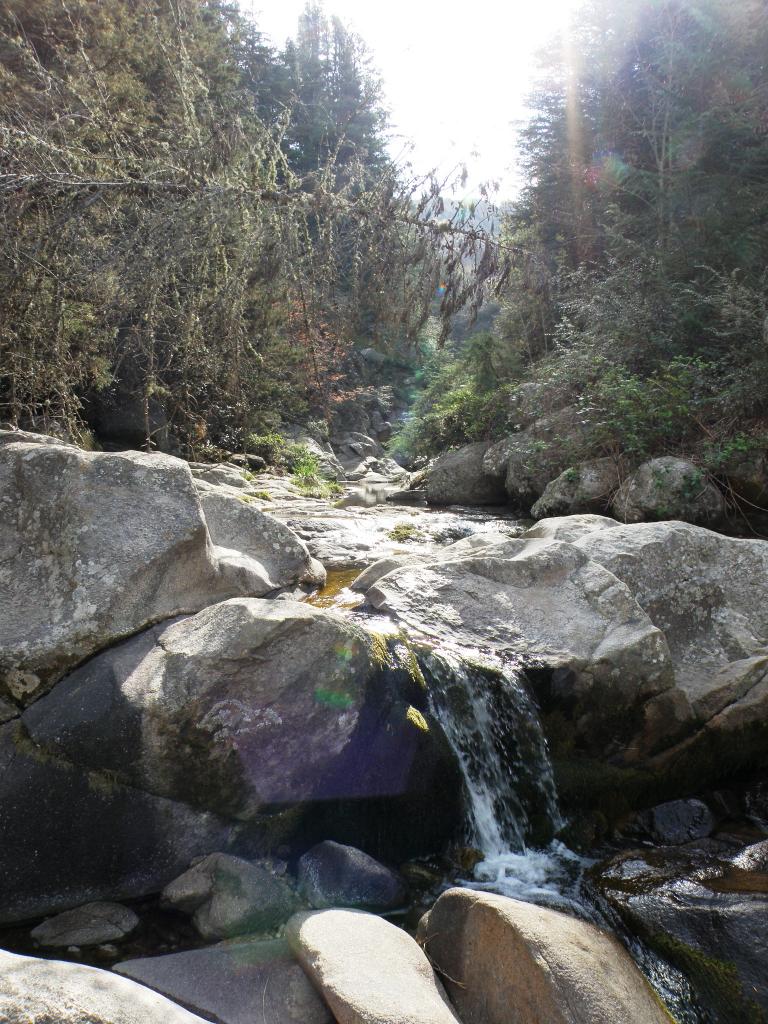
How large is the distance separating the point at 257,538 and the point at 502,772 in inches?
101

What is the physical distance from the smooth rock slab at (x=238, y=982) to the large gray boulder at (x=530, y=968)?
0.54 meters

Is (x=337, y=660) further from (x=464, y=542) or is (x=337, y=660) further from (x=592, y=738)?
(x=464, y=542)

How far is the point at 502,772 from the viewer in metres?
3.87

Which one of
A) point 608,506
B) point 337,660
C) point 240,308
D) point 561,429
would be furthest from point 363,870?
point 561,429

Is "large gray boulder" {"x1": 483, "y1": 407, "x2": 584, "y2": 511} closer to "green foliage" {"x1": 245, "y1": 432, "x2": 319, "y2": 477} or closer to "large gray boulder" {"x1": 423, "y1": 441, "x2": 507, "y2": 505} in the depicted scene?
"large gray boulder" {"x1": 423, "y1": 441, "x2": 507, "y2": 505}

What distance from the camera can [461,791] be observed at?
369 centimetres

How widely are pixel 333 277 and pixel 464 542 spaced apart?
7.73 feet

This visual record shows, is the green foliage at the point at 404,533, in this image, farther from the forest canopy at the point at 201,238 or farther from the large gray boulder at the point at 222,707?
the large gray boulder at the point at 222,707

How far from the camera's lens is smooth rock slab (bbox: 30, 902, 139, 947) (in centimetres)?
279

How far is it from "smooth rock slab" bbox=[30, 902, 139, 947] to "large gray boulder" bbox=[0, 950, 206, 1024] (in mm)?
948

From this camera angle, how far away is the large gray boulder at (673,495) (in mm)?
8742

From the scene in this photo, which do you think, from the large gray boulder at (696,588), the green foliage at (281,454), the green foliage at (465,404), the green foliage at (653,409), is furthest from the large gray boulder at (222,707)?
the green foliage at (281,454)

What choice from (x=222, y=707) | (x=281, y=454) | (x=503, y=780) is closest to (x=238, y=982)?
(x=222, y=707)

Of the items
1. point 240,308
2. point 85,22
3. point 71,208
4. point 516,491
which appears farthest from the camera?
point 516,491
